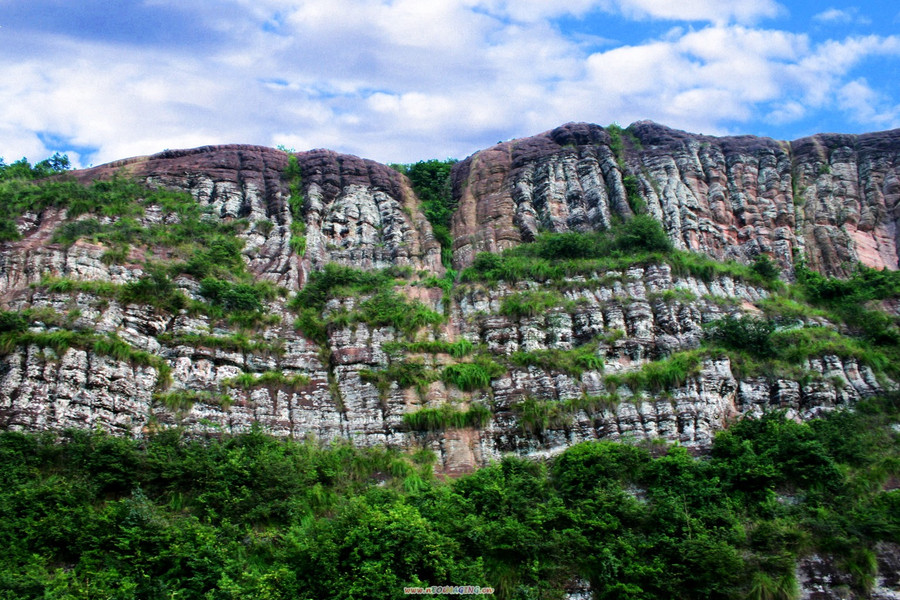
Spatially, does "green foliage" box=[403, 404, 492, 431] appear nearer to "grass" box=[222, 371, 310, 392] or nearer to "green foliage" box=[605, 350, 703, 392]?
"grass" box=[222, 371, 310, 392]

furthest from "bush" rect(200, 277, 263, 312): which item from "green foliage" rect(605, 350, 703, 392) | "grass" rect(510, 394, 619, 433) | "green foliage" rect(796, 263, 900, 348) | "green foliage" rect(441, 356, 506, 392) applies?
"green foliage" rect(796, 263, 900, 348)

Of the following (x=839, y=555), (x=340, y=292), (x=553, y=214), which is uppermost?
(x=553, y=214)

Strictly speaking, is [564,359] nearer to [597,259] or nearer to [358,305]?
[597,259]

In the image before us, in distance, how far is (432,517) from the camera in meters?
18.4

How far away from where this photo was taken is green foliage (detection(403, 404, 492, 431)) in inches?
934

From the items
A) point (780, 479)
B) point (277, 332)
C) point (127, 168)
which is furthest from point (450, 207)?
point (780, 479)

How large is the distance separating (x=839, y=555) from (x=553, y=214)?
20036 millimetres

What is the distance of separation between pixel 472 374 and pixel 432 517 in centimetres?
740

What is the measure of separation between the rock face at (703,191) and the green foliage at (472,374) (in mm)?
8039

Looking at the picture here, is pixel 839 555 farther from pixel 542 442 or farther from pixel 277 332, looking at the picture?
pixel 277 332

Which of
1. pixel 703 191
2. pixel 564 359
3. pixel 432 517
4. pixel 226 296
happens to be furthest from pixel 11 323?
pixel 703 191

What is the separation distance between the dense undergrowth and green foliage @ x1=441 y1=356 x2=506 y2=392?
3934 millimetres

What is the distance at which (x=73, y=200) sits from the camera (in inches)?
1168

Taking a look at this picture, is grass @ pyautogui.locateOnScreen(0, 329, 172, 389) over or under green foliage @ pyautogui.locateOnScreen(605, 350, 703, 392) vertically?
over
